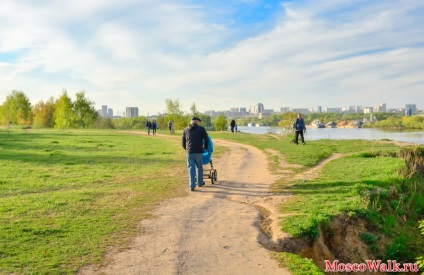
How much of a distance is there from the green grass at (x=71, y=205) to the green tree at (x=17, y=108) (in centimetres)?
7940

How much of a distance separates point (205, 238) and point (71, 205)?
423cm

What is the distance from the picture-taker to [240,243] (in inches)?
275

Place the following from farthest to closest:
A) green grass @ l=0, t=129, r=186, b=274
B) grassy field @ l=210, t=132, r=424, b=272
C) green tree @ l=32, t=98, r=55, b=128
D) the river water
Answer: green tree @ l=32, t=98, r=55, b=128
the river water
grassy field @ l=210, t=132, r=424, b=272
green grass @ l=0, t=129, r=186, b=274

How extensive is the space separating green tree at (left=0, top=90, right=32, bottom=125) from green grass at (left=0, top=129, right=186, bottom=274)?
261 ft

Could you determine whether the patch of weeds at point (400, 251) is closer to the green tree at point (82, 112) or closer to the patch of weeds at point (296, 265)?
the patch of weeds at point (296, 265)

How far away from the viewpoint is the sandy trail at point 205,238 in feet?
19.2

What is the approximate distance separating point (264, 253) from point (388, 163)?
12.1 m

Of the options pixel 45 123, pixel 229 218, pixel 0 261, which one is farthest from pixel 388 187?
pixel 45 123

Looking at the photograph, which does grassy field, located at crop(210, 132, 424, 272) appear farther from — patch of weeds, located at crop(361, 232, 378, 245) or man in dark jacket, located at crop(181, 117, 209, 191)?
man in dark jacket, located at crop(181, 117, 209, 191)

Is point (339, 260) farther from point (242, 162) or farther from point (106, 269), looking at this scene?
point (242, 162)

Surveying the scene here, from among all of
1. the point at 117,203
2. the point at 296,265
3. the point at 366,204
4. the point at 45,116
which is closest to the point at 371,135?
the point at 366,204

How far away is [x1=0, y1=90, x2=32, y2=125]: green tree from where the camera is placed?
88062mm

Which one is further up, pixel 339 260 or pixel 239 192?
pixel 239 192

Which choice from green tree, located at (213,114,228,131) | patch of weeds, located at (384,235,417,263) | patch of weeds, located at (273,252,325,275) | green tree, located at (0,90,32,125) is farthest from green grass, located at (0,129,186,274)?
green tree, located at (0,90,32,125)
